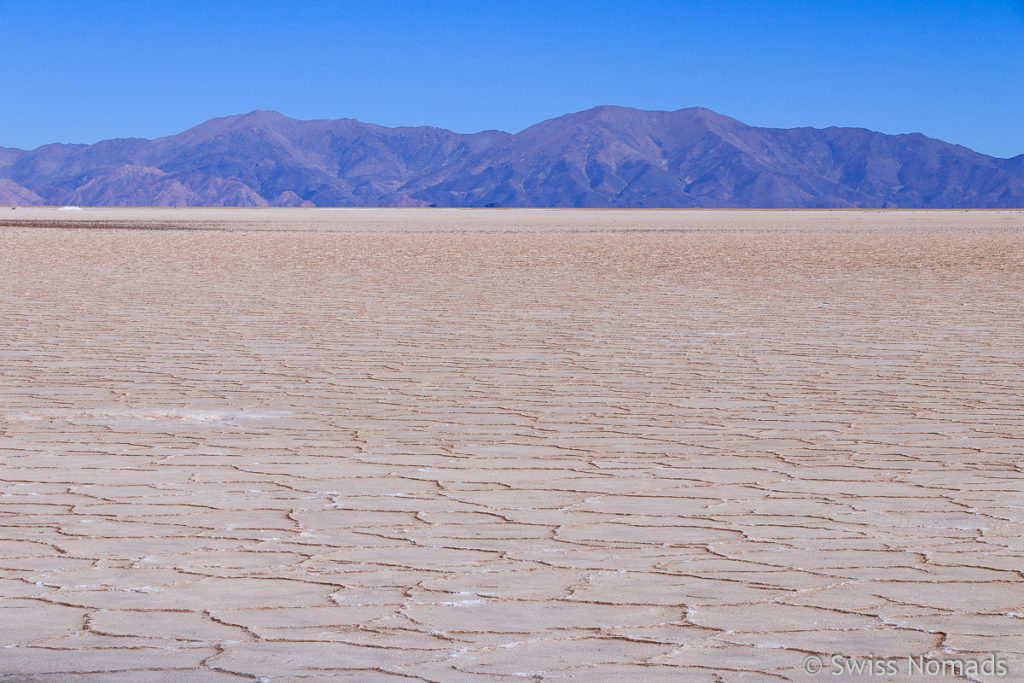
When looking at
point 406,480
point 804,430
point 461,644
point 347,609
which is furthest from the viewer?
point 804,430

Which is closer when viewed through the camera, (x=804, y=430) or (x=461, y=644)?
(x=461, y=644)

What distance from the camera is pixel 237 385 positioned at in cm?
652

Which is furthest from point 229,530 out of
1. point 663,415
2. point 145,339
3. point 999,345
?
point 999,345

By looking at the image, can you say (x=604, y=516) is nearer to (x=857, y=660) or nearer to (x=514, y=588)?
(x=514, y=588)

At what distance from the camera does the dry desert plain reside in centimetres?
279

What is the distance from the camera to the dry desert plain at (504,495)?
110 inches

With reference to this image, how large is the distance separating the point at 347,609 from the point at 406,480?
1386mm

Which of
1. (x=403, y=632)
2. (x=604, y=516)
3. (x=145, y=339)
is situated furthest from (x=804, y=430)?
(x=145, y=339)

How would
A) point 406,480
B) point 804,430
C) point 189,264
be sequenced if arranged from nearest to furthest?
point 406,480, point 804,430, point 189,264

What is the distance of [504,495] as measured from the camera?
4.16m

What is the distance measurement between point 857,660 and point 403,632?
903 mm

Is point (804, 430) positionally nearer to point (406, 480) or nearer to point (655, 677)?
point (406, 480)

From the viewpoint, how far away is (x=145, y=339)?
831 centimetres

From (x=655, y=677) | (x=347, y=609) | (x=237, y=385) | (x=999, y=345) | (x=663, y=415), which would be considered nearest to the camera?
(x=655, y=677)
